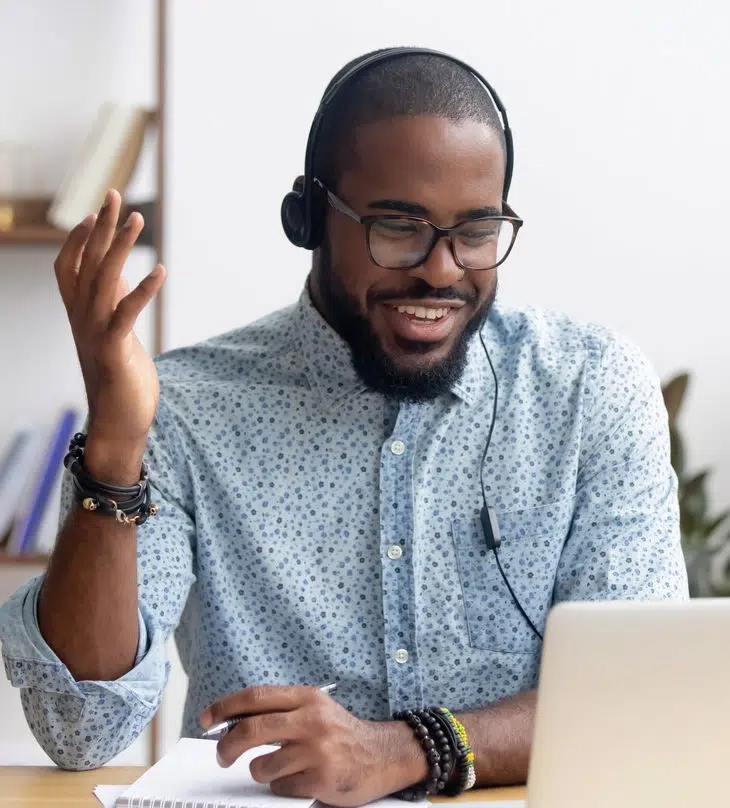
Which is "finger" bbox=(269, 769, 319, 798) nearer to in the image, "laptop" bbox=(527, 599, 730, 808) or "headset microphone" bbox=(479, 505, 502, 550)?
"laptop" bbox=(527, 599, 730, 808)

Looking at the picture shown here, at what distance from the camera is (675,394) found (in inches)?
104

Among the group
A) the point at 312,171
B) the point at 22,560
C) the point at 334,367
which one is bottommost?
the point at 22,560

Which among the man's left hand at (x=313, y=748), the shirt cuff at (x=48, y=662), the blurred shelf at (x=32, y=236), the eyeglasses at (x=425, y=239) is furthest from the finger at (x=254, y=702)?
the blurred shelf at (x=32, y=236)

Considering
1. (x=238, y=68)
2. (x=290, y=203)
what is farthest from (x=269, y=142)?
(x=290, y=203)

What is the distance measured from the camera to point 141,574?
140 cm

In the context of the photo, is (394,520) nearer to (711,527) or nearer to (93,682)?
(93,682)

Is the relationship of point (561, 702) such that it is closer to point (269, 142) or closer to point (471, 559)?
point (471, 559)

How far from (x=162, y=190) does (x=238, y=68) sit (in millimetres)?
393

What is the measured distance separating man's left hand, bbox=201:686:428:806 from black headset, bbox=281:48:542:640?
0.39 m

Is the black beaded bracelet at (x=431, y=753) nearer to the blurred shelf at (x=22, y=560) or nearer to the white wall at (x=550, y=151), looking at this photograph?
the blurred shelf at (x=22, y=560)

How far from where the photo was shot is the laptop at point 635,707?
789 millimetres

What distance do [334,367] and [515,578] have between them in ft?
1.13

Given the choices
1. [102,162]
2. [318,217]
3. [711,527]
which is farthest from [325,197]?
[711,527]

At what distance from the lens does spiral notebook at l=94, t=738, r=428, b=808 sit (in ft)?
3.37
